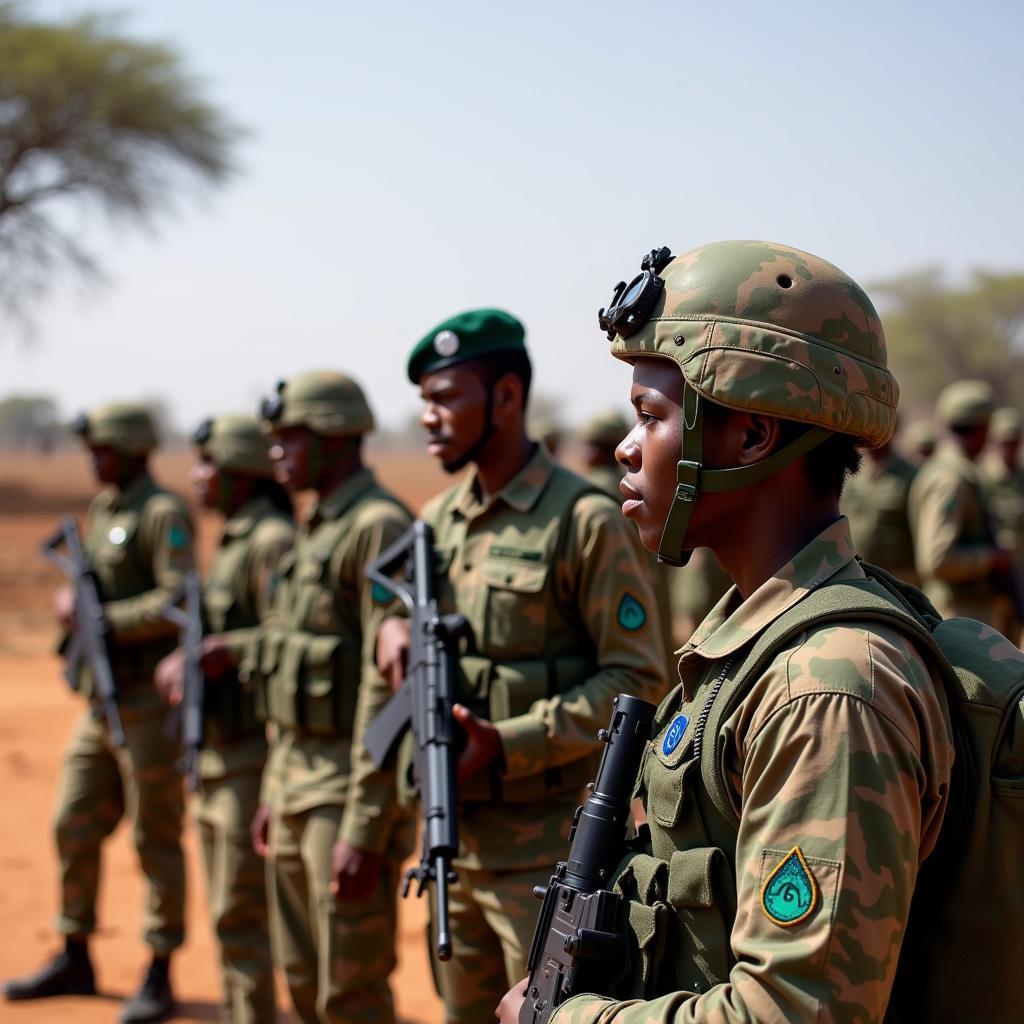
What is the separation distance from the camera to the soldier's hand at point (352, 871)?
397cm

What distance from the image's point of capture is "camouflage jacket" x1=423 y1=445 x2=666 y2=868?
3434mm

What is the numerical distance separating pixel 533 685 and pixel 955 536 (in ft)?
17.5

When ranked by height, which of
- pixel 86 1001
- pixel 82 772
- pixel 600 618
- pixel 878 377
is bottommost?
pixel 86 1001

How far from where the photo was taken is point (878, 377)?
75.8 inches

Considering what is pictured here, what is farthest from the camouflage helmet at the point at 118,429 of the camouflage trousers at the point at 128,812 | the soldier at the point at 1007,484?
the soldier at the point at 1007,484

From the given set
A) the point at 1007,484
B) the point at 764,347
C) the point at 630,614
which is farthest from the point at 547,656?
the point at 1007,484

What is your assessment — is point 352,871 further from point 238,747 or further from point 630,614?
point 238,747

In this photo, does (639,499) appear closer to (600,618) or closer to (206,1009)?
(600,618)

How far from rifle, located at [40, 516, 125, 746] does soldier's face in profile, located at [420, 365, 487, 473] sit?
9.61ft

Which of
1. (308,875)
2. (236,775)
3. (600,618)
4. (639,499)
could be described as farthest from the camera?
(236,775)

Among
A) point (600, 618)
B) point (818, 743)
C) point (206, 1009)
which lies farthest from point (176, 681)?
point (818, 743)

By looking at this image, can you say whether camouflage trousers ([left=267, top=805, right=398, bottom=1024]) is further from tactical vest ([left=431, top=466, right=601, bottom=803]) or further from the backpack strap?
the backpack strap

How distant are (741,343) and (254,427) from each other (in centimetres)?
426

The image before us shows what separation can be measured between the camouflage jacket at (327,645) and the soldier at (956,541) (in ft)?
15.0
